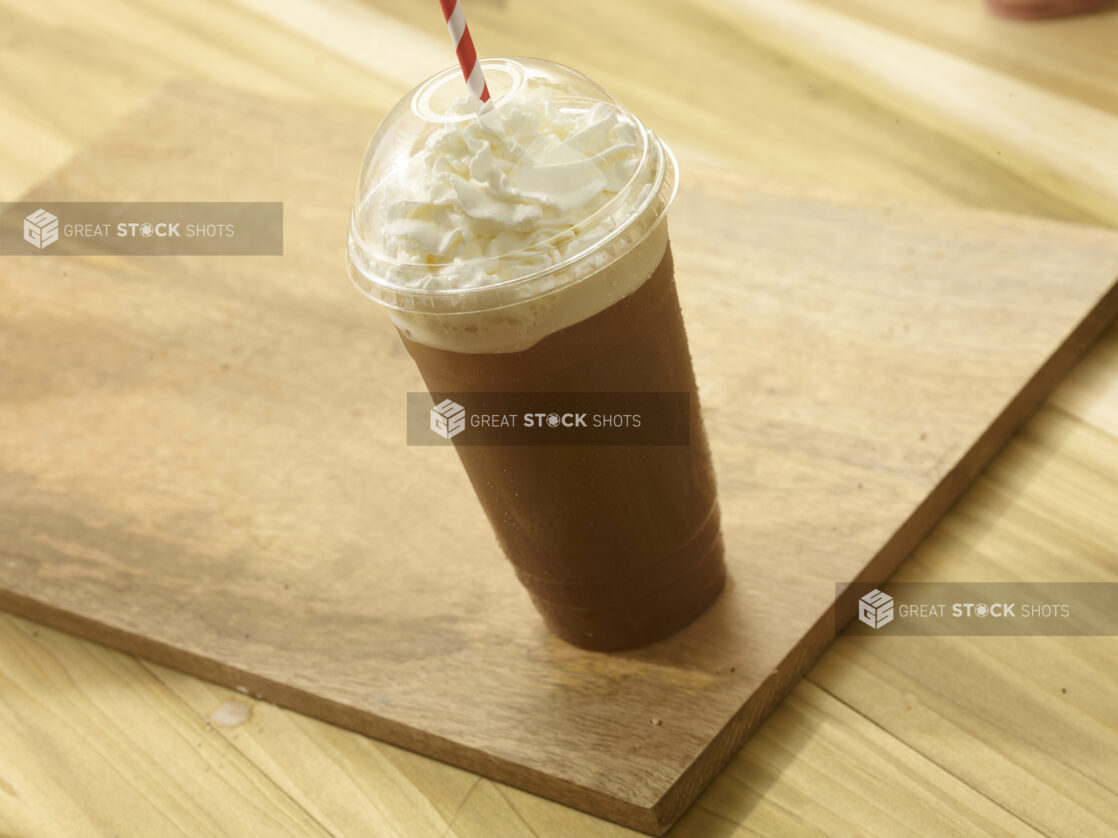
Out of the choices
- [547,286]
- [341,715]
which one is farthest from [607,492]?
[341,715]

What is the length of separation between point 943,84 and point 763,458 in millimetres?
807

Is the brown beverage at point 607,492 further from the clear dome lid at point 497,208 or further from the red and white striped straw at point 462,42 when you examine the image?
the red and white striped straw at point 462,42

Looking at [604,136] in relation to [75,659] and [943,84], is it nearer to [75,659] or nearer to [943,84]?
[75,659]

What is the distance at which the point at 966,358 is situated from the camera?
48.1 inches

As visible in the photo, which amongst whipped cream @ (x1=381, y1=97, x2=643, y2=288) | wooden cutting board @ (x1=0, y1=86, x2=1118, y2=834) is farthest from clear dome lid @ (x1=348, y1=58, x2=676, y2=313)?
wooden cutting board @ (x1=0, y1=86, x2=1118, y2=834)

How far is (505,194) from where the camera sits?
32.6 inches

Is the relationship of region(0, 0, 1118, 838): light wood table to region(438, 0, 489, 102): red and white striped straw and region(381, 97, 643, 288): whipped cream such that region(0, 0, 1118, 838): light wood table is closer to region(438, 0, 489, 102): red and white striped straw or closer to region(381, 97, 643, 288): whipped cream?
region(381, 97, 643, 288): whipped cream

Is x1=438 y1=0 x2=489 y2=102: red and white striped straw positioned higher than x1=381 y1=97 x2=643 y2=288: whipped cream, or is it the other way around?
x1=438 y1=0 x2=489 y2=102: red and white striped straw

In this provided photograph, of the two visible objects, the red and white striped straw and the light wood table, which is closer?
the red and white striped straw

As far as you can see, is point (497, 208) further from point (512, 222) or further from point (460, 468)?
point (460, 468)

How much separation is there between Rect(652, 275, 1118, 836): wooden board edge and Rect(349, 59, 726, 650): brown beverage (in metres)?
0.13

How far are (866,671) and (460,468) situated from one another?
46 cm

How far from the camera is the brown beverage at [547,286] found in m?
0.83

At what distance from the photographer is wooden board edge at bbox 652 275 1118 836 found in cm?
98
